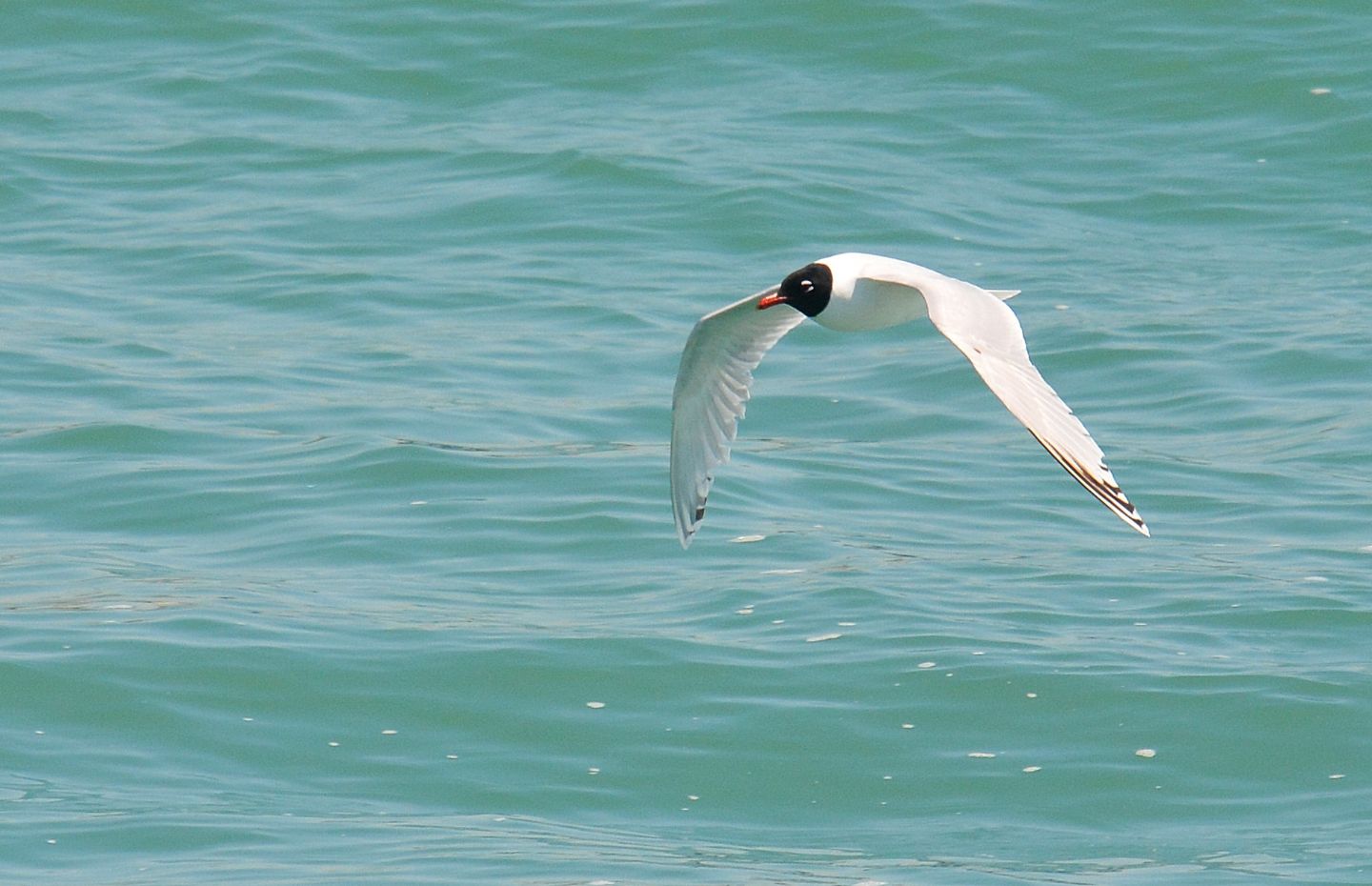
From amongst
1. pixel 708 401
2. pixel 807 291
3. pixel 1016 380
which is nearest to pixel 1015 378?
pixel 1016 380

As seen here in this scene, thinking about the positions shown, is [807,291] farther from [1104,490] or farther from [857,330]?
[1104,490]

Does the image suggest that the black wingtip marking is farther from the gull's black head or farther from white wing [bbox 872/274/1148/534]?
the gull's black head

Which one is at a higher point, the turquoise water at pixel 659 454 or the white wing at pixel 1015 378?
the white wing at pixel 1015 378

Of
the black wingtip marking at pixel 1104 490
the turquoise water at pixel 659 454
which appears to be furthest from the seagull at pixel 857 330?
the turquoise water at pixel 659 454

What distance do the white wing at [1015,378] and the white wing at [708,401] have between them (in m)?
1.18

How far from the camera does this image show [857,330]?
8141mm

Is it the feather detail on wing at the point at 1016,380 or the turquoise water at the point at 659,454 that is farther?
the turquoise water at the point at 659,454

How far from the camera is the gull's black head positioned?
8.00m

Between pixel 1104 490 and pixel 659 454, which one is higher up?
pixel 1104 490

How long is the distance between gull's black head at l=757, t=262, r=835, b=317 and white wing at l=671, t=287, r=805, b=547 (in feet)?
2.57

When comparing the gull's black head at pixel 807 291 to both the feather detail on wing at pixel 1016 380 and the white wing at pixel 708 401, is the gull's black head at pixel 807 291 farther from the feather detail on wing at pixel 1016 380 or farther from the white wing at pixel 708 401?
the white wing at pixel 708 401

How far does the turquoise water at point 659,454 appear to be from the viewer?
329 inches

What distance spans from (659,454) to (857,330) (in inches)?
144

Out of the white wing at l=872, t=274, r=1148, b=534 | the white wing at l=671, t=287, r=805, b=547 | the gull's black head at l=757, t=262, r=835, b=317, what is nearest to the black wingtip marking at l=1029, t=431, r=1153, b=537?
the white wing at l=872, t=274, r=1148, b=534
